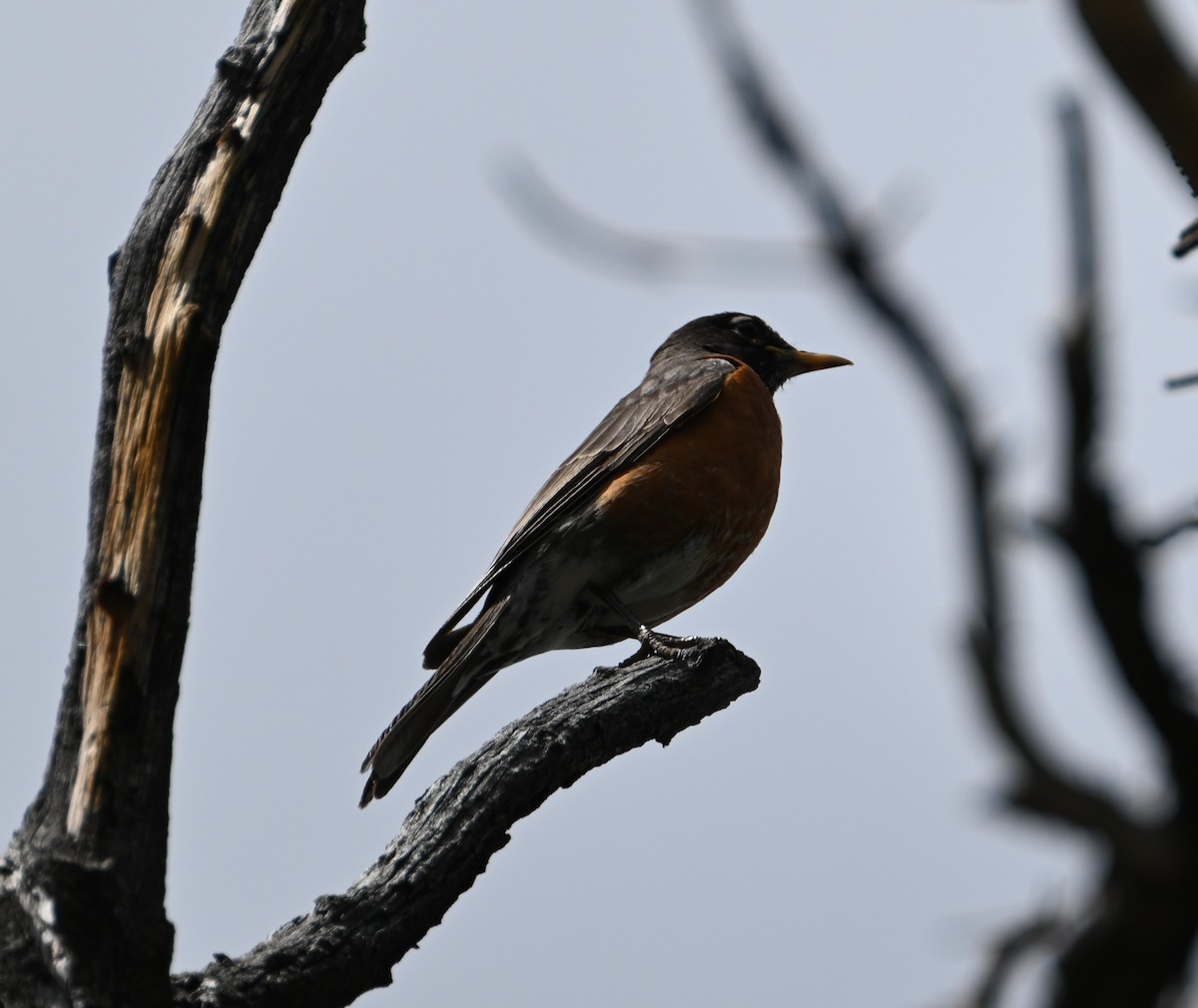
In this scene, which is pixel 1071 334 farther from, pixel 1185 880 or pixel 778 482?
pixel 778 482

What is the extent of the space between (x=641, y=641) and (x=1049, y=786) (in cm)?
442

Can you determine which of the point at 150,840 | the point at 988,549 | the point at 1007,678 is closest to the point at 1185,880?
the point at 1007,678

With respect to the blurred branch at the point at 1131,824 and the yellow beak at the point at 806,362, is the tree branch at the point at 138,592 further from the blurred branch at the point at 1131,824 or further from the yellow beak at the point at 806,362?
the yellow beak at the point at 806,362

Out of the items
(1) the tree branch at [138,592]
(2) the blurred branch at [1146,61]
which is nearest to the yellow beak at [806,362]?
(1) the tree branch at [138,592]

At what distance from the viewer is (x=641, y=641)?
5.58 meters

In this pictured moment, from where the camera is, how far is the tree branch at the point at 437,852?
3.24 metres

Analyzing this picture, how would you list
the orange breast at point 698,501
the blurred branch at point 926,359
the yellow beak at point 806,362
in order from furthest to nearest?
1. the yellow beak at point 806,362
2. the orange breast at point 698,501
3. the blurred branch at point 926,359

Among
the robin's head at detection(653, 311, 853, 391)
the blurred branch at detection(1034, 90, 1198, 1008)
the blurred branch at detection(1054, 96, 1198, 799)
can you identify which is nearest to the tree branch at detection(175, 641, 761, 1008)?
the blurred branch at detection(1034, 90, 1198, 1008)

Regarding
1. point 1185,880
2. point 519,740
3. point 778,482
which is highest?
point 778,482

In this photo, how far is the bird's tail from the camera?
4930mm

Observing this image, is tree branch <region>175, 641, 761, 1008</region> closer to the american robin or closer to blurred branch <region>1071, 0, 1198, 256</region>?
the american robin

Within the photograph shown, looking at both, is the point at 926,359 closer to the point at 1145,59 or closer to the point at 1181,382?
the point at 1145,59

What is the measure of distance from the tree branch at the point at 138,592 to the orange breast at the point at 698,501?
2.67 metres

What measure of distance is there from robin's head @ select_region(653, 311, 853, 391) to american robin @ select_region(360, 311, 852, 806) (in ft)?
3.74
